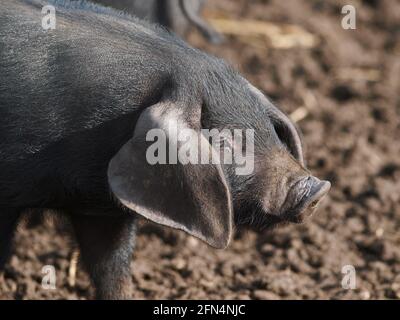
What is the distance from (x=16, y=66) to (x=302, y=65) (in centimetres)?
298

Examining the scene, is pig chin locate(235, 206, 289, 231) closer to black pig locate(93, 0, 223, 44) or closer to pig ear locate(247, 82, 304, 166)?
pig ear locate(247, 82, 304, 166)

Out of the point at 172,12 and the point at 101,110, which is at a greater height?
the point at 172,12

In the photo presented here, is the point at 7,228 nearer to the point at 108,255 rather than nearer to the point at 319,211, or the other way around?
the point at 108,255

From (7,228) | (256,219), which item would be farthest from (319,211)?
(7,228)

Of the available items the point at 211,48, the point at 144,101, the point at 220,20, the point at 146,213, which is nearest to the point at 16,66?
the point at 144,101

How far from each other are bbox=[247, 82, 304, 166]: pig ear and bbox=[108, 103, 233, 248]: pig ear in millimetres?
418

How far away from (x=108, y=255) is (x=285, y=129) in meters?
0.87

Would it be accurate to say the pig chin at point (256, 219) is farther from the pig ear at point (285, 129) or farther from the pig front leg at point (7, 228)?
the pig front leg at point (7, 228)

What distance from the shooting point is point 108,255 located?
14.6 ft

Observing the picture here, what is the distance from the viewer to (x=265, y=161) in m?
3.86

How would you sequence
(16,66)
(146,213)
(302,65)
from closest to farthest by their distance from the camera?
(146,213) → (16,66) → (302,65)

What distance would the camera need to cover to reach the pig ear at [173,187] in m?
3.59
